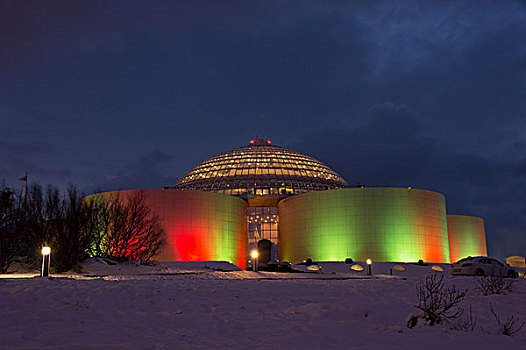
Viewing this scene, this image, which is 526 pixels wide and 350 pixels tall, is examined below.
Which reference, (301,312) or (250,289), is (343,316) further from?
(250,289)

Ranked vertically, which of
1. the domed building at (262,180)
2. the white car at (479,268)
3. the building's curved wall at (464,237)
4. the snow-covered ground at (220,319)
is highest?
the domed building at (262,180)

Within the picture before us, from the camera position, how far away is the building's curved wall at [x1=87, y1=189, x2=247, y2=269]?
213 feet

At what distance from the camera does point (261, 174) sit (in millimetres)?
82438

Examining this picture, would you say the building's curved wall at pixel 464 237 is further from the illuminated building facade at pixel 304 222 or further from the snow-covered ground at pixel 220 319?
the snow-covered ground at pixel 220 319

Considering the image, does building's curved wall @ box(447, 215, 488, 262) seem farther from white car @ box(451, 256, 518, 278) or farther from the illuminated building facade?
white car @ box(451, 256, 518, 278)

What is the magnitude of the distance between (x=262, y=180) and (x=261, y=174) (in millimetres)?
1849

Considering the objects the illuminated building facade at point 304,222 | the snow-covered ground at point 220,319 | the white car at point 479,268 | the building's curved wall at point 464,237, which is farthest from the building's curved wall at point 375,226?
the snow-covered ground at point 220,319

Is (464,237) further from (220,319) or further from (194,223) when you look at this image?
(220,319)

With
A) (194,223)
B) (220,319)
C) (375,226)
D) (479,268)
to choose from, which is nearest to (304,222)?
(375,226)

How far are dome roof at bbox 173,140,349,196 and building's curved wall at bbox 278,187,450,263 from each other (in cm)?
1095

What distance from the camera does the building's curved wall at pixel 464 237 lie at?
7931 centimetres

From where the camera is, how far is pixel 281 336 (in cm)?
1191

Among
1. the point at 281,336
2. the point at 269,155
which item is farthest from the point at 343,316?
the point at 269,155

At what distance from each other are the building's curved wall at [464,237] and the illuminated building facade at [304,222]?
0.16 m
